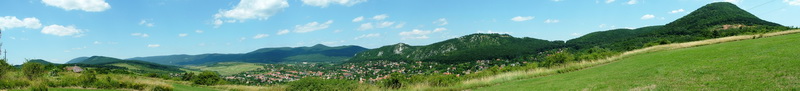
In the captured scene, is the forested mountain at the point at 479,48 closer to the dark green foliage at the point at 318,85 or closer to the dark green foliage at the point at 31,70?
the dark green foliage at the point at 318,85

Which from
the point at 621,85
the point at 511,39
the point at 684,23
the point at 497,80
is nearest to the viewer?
the point at 621,85

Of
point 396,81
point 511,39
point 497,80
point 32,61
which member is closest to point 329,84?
point 396,81

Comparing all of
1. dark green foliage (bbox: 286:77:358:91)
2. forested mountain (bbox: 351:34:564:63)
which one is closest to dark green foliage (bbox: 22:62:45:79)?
dark green foliage (bbox: 286:77:358:91)

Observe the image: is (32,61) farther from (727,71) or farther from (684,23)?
(684,23)

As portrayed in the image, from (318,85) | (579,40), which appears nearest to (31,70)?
(318,85)

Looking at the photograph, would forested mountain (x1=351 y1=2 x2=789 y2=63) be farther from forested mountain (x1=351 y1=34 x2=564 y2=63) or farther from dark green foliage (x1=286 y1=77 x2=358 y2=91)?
dark green foliage (x1=286 y1=77 x2=358 y2=91)

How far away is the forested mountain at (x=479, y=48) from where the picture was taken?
414ft

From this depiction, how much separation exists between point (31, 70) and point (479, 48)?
5332 inches

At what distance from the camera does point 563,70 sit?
20.3 metres

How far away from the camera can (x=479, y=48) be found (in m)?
144

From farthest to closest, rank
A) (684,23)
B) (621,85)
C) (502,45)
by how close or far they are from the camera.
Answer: (502,45) → (684,23) → (621,85)

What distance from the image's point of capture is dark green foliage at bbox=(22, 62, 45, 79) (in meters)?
18.0

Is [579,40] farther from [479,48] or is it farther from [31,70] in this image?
[31,70]

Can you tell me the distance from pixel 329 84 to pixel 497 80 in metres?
8.54
